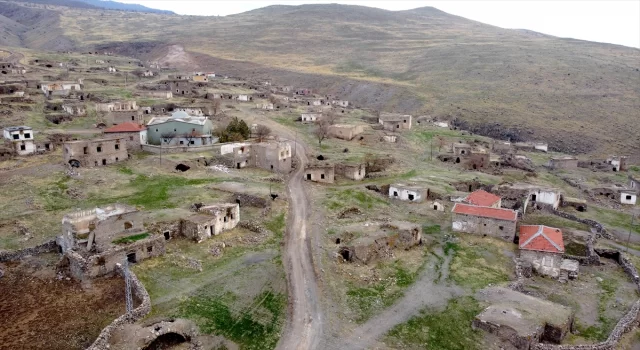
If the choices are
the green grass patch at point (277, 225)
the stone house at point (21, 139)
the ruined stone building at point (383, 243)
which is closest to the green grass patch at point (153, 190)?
the green grass patch at point (277, 225)

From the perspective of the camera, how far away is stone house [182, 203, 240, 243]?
3344cm

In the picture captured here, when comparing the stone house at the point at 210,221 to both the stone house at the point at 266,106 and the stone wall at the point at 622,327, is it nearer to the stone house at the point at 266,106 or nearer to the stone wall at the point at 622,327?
the stone wall at the point at 622,327

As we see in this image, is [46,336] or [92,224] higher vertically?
[92,224]

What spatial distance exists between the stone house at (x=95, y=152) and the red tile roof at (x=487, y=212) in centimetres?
3326

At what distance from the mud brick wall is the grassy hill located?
3190 inches

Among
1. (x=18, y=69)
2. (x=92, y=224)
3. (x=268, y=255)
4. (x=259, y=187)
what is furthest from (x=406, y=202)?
(x=18, y=69)

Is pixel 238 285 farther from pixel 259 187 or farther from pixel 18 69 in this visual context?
pixel 18 69

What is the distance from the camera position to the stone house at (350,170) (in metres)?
53.4

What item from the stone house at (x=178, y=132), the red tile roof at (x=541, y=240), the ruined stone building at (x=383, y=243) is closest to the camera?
the ruined stone building at (x=383, y=243)

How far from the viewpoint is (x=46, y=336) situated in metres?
23.0

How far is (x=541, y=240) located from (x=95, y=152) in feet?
131

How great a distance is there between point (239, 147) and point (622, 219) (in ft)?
127

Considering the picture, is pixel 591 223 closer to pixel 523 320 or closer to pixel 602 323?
pixel 602 323

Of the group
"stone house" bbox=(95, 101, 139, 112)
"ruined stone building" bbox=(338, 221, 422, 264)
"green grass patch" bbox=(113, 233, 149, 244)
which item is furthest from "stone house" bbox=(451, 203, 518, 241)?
"stone house" bbox=(95, 101, 139, 112)
